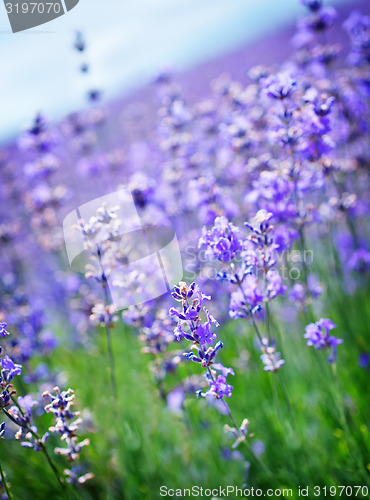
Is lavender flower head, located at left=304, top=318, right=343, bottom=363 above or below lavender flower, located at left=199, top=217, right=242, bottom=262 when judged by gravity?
below

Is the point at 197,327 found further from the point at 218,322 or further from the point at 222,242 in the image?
the point at 218,322

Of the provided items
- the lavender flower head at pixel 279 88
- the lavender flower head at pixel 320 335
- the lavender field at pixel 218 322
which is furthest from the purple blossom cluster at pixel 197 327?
the lavender flower head at pixel 279 88

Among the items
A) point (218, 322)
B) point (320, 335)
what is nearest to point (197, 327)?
point (320, 335)

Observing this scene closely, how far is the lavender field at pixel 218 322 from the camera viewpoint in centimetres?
180

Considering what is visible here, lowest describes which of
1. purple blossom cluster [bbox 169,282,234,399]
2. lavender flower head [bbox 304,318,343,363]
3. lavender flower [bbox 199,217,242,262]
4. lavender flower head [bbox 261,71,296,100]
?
lavender flower head [bbox 304,318,343,363]

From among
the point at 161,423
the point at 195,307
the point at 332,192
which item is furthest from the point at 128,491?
the point at 332,192

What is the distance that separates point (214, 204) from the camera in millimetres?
2721

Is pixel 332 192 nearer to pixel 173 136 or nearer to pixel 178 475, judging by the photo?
pixel 173 136

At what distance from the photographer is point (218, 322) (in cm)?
274

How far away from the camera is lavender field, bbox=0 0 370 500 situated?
5.89 feet

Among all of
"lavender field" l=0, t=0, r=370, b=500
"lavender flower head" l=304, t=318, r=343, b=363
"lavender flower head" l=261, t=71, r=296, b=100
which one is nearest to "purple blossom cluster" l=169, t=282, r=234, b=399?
"lavender field" l=0, t=0, r=370, b=500

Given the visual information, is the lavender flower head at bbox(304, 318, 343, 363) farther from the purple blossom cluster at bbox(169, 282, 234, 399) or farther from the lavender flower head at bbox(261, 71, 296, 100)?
the lavender flower head at bbox(261, 71, 296, 100)

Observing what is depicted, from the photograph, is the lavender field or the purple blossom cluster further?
the lavender field

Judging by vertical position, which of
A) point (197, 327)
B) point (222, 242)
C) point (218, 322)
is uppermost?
point (222, 242)
